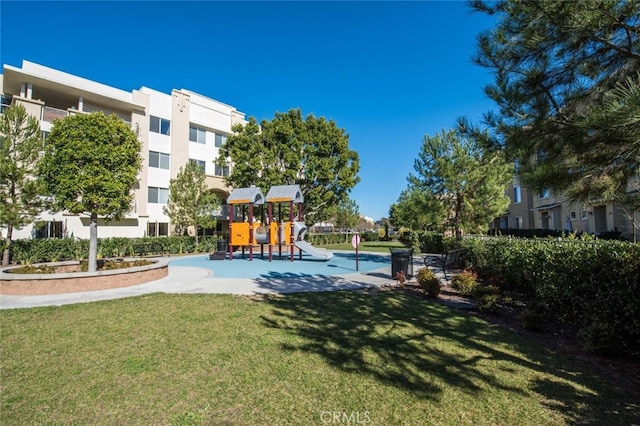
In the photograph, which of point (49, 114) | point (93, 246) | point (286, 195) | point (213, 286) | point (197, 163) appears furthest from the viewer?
point (197, 163)

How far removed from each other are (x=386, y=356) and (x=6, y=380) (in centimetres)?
460

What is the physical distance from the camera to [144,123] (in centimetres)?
2772

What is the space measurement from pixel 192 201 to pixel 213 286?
16.4m

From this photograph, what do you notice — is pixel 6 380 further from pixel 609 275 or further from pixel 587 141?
pixel 609 275

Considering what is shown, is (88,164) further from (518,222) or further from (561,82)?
(518,222)

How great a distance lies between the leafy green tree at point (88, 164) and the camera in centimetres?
984

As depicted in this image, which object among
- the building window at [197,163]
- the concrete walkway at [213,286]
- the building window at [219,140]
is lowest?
the concrete walkway at [213,286]

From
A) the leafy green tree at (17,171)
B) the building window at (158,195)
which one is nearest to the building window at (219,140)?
the building window at (158,195)

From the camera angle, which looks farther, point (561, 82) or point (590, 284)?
point (590, 284)

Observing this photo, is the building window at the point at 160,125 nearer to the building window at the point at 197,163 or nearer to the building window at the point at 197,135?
the building window at the point at 197,135


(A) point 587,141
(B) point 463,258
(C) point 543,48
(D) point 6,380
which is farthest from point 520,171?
(B) point 463,258

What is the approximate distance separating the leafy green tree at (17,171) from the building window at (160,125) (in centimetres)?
1271

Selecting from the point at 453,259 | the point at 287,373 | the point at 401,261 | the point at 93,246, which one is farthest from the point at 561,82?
the point at 93,246

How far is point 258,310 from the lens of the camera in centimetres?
705
